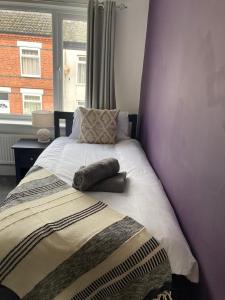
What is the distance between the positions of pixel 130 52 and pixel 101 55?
390 mm

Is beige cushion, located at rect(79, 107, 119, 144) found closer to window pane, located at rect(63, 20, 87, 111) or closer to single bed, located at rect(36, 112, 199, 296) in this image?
single bed, located at rect(36, 112, 199, 296)

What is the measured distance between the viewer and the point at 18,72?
3072 mm

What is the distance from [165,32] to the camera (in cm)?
211

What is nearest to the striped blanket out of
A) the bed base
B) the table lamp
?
the bed base

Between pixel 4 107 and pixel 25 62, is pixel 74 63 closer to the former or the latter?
pixel 25 62

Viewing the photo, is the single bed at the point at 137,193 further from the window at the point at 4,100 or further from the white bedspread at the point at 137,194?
the window at the point at 4,100

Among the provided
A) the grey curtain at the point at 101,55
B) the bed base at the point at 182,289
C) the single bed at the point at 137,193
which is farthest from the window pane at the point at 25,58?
the bed base at the point at 182,289

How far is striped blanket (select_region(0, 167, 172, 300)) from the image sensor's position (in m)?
1.07

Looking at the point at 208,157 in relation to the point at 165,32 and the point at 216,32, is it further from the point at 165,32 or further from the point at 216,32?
the point at 165,32

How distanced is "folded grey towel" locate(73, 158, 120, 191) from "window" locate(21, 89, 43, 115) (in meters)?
1.94

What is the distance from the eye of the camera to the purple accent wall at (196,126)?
108 centimetres

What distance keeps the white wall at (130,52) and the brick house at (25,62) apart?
1.60 feet

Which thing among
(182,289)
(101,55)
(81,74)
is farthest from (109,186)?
(81,74)

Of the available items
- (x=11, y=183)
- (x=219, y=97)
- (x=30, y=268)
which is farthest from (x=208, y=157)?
(x=11, y=183)
